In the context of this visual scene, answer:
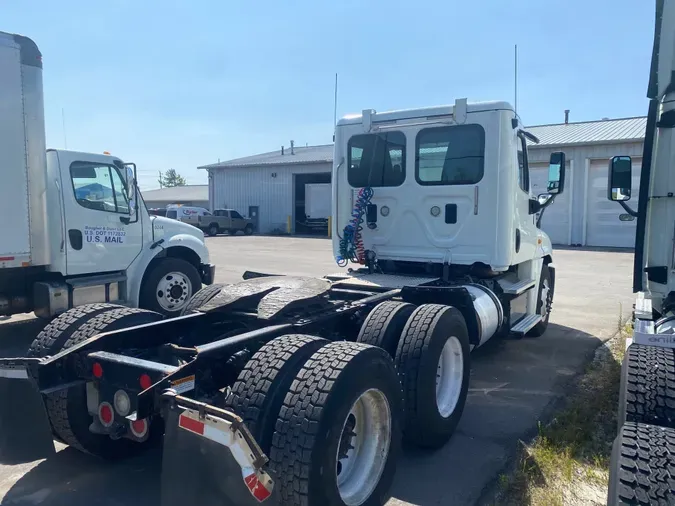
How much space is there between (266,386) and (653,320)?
10.6ft

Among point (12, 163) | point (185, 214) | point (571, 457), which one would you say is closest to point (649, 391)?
point (571, 457)

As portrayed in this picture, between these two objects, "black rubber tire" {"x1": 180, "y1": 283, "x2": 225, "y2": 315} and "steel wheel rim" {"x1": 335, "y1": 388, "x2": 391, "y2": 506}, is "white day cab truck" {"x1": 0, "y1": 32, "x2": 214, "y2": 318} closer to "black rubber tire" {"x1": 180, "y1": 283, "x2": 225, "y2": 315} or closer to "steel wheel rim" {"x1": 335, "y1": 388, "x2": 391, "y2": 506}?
"black rubber tire" {"x1": 180, "y1": 283, "x2": 225, "y2": 315}

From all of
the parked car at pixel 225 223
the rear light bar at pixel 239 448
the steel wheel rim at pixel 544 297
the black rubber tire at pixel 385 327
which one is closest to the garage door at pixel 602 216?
the steel wheel rim at pixel 544 297

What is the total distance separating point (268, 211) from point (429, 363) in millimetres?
32953

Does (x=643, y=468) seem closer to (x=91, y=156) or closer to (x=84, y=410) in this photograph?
(x=84, y=410)

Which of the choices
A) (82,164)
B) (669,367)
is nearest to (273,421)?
(669,367)

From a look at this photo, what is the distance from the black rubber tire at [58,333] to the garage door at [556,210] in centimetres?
2413

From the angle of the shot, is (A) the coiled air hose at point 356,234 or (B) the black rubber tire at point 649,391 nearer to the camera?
(B) the black rubber tire at point 649,391

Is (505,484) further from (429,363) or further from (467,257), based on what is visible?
(467,257)

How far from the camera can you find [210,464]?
2.61 m

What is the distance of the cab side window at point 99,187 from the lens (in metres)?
7.84

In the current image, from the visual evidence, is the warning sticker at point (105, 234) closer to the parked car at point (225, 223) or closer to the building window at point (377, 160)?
the building window at point (377, 160)

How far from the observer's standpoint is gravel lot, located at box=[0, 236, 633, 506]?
12.1 feet

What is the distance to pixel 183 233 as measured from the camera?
9391mm
